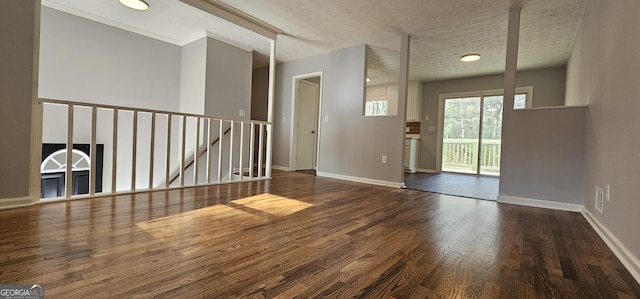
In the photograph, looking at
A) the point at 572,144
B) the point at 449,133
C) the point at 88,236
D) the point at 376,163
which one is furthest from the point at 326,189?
the point at 449,133

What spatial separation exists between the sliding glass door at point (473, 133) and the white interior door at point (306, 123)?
123 inches

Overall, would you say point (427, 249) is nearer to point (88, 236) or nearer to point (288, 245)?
point (288, 245)

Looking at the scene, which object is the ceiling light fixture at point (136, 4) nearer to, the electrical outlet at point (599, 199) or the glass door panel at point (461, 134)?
the electrical outlet at point (599, 199)

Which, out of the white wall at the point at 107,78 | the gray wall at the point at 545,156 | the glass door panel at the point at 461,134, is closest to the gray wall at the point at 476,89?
the glass door panel at the point at 461,134

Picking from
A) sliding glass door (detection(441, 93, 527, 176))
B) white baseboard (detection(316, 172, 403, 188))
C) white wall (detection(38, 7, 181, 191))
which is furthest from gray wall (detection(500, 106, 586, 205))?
white wall (detection(38, 7, 181, 191))

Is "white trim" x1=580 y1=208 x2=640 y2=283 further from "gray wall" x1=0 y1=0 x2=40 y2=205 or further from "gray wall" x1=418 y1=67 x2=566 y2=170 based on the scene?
"gray wall" x1=418 y1=67 x2=566 y2=170

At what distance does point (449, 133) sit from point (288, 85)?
3.94 m

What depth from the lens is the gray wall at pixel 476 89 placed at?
518 centimetres

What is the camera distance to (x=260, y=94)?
6133 mm

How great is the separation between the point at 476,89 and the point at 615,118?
182 inches

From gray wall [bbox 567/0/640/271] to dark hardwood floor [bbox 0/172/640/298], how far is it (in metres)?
0.23

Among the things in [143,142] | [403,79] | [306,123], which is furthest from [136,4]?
[403,79]

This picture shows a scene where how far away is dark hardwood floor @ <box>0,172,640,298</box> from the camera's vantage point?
1070 mm

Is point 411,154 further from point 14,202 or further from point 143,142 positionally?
point 14,202
